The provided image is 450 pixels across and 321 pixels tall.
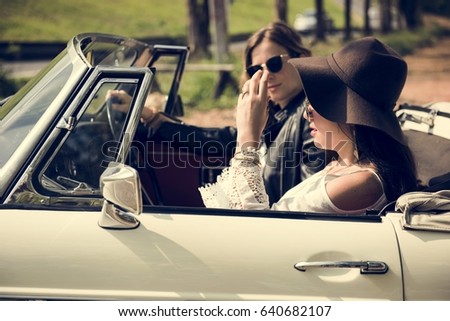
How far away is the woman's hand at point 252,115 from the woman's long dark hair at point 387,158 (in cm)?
37

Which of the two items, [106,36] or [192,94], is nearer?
[106,36]

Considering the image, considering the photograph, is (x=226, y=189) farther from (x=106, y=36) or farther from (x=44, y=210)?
(x=106, y=36)

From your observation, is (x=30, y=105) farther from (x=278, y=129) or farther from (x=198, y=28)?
(x=198, y=28)

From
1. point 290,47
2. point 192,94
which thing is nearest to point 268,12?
point 192,94

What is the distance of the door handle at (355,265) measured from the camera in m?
2.46

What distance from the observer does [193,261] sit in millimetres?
2486

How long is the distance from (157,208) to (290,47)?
173cm

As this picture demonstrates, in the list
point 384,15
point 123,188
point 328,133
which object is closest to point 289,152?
point 328,133

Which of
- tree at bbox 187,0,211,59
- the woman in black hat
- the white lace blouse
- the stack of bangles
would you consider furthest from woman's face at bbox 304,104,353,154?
tree at bbox 187,0,211,59

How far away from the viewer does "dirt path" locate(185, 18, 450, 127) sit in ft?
39.2

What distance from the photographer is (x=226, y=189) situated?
292cm

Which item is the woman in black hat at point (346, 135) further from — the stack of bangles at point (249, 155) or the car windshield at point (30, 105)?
the car windshield at point (30, 105)

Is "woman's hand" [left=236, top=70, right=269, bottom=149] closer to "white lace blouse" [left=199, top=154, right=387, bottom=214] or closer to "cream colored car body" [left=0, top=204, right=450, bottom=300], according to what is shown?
"white lace blouse" [left=199, top=154, right=387, bottom=214]
